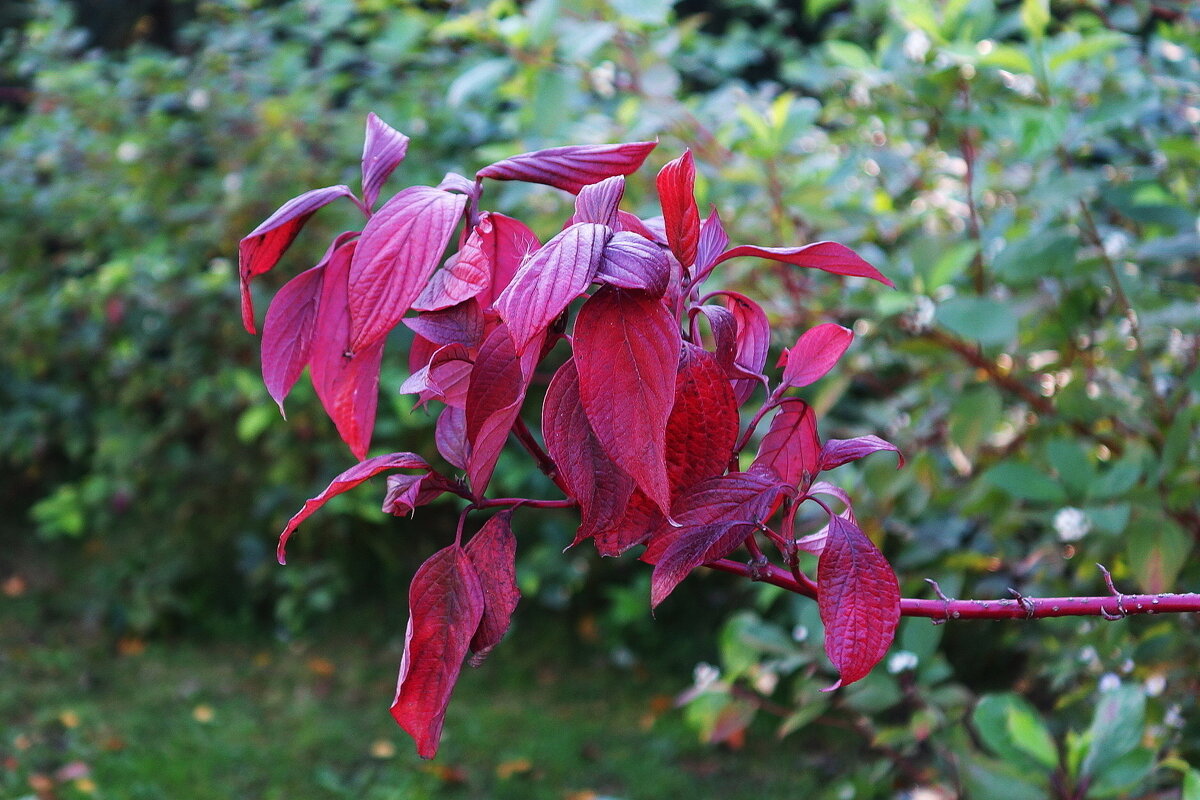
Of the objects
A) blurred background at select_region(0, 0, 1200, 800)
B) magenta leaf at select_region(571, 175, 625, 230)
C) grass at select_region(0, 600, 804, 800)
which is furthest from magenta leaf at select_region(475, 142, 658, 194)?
grass at select_region(0, 600, 804, 800)

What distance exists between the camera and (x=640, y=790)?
238 centimetres

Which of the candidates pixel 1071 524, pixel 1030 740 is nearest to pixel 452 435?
pixel 1030 740

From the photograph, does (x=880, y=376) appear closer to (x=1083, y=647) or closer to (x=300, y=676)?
(x=1083, y=647)

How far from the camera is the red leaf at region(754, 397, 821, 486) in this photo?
2.27ft

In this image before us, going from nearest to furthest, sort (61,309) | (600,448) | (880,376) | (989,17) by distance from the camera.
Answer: (600,448)
(989,17)
(880,376)
(61,309)

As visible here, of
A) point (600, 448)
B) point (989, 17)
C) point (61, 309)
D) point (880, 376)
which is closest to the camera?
point (600, 448)

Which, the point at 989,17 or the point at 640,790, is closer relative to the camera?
the point at 989,17

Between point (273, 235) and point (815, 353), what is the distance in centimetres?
34

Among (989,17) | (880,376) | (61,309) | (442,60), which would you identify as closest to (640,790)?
(880,376)

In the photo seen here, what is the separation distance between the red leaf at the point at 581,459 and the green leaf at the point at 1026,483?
0.91 meters

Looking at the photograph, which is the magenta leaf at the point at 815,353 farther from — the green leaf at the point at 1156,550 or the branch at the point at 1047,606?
the green leaf at the point at 1156,550

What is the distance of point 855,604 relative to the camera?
0.59 meters

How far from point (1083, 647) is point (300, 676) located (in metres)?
2.14

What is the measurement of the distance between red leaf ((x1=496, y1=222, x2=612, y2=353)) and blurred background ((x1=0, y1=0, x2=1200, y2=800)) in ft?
1.96
